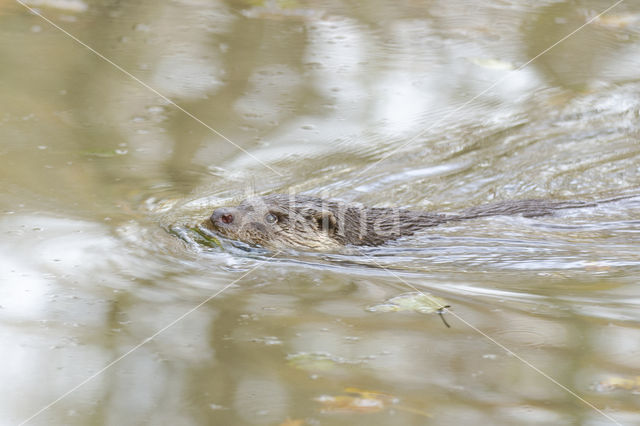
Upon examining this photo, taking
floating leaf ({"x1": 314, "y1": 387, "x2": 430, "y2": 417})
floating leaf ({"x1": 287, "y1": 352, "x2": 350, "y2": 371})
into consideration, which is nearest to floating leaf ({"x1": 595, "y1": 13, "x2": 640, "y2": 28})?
floating leaf ({"x1": 287, "y1": 352, "x2": 350, "y2": 371})

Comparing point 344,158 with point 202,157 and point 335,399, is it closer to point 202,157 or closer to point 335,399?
→ point 202,157

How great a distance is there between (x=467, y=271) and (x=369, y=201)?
68.3 inches

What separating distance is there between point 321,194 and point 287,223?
1.00 meters

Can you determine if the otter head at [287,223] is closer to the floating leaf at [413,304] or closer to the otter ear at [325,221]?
the otter ear at [325,221]

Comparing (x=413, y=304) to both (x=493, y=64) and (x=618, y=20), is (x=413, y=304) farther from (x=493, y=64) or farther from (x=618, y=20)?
(x=618, y=20)

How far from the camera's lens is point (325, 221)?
5.02 meters

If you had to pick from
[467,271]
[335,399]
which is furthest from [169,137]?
[335,399]

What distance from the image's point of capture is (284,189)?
590 cm

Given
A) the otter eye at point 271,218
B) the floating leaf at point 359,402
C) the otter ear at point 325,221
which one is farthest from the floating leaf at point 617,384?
the otter eye at point 271,218

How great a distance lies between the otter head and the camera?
4891 mm

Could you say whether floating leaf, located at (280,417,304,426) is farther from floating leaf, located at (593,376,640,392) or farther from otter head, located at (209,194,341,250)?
otter head, located at (209,194,341,250)

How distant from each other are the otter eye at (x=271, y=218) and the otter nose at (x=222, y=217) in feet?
0.91

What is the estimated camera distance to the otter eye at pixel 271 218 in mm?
4959

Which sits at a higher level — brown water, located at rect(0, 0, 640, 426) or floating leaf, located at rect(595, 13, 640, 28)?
floating leaf, located at rect(595, 13, 640, 28)
